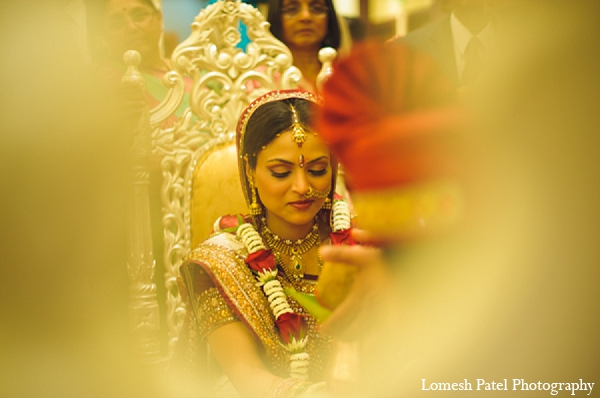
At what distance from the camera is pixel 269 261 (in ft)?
3.30

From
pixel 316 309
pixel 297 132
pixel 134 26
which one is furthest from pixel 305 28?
pixel 316 309

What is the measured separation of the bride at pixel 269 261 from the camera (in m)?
0.94

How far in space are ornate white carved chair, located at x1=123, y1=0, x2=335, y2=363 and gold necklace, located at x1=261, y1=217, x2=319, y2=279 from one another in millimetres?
319

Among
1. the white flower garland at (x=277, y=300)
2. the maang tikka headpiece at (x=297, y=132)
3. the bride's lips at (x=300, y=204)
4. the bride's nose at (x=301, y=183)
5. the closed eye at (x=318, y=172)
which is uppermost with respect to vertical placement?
the maang tikka headpiece at (x=297, y=132)

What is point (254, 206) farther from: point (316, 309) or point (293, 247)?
point (316, 309)

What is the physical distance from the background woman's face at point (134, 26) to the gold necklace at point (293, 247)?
22.0 inches

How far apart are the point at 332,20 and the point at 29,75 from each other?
1.00 metres

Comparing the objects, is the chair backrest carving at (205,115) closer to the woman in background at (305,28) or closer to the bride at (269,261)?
the woman in background at (305,28)

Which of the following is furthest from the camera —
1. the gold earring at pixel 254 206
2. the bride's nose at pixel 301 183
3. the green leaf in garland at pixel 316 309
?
the gold earring at pixel 254 206

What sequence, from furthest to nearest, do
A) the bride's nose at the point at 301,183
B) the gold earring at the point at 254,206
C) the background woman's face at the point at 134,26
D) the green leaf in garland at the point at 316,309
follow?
the background woman's face at the point at 134,26
the gold earring at the point at 254,206
the bride's nose at the point at 301,183
the green leaf in garland at the point at 316,309

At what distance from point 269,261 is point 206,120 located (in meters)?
0.54

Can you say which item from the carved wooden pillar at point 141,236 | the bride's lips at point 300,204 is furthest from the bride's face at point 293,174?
the carved wooden pillar at point 141,236

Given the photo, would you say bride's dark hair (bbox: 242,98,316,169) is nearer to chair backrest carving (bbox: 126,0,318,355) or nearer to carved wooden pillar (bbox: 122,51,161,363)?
carved wooden pillar (bbox: 122,51,161,363)

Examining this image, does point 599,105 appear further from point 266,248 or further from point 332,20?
point 332,20
